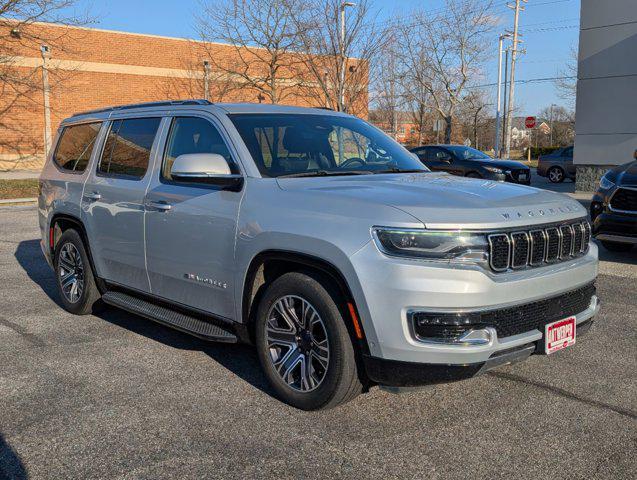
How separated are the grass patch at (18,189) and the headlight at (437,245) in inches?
728

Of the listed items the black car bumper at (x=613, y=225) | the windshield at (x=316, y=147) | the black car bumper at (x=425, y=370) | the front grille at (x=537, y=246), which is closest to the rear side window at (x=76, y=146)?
the windshield at (x=316, y=147)

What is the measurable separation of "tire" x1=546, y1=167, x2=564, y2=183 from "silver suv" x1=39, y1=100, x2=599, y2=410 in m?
22.6

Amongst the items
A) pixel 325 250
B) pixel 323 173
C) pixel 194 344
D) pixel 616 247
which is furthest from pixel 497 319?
pixel 616 247

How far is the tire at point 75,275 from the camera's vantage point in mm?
5859

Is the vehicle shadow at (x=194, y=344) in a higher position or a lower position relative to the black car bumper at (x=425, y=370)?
lower

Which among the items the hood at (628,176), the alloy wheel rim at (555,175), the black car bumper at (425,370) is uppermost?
the hood at (628,176)

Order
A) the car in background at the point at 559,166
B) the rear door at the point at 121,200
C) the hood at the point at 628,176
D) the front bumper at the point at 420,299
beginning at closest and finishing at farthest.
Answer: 1. the front bumper at the point at 420,299
2. the rear door at the point at 121,200
3. the hood at the point at 628,176
4. the car in background at the point at 559,166

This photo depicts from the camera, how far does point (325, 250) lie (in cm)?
357

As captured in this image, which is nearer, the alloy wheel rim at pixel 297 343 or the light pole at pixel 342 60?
the alloy wheel rim at pixel 297 343

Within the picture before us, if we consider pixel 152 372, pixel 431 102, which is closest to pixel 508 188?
pixel 152 372

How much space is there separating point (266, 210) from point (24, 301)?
3970 mm

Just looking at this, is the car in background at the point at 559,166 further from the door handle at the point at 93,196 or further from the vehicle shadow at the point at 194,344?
the door handle at the point at 93,196

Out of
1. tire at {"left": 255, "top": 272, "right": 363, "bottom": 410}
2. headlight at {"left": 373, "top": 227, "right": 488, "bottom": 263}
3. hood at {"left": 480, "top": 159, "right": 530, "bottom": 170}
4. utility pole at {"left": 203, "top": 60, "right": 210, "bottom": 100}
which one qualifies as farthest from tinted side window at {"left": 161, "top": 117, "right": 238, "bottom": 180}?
utility pole at {"left": 203, "top": 60, "right": 210, "bottom": 100}

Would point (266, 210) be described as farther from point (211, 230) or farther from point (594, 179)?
point (594, 179)
